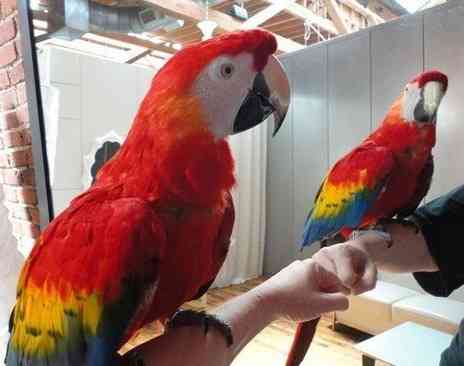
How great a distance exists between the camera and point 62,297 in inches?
17.2

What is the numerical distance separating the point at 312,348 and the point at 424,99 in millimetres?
1266

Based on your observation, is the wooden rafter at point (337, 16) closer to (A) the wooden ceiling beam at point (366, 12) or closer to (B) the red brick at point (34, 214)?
(A) the wooden ceiling beam at point (366, 12)

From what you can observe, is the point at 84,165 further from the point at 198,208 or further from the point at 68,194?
the point at 198,208

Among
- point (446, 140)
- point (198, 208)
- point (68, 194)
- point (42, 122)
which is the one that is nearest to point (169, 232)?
point (198, 208)

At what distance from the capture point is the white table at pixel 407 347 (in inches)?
49.9

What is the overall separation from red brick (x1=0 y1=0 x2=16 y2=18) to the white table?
1.62 metres

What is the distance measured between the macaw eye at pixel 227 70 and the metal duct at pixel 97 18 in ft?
3.03

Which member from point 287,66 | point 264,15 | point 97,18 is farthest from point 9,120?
point 287,66

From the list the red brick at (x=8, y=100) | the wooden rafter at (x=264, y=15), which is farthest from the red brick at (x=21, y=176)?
the wooden rafter at (x=264, y=15)

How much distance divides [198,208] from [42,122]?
94 centimetres

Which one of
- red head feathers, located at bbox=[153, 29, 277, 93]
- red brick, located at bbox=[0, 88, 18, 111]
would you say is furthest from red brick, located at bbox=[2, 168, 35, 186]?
red head feathers, located at bbox=[153, 29, 277, 93]

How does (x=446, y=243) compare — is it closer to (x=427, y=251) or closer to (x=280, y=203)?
(x=427, y=251)

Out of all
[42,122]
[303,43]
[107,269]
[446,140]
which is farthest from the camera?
[303,43]

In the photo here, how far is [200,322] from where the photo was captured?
1.78 ft
